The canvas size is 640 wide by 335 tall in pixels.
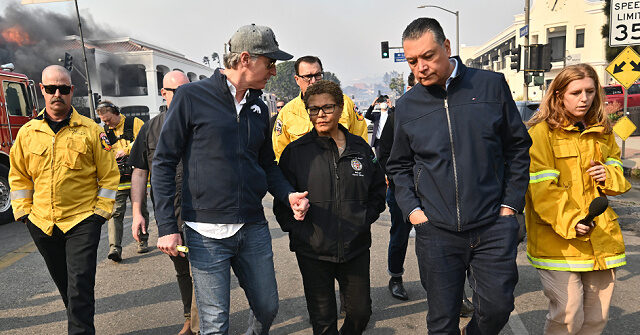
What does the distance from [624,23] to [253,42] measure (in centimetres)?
958

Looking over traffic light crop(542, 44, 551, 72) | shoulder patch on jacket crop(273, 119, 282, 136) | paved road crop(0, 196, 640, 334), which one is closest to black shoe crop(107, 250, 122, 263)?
paved road crop(0, 196, 640, 334)

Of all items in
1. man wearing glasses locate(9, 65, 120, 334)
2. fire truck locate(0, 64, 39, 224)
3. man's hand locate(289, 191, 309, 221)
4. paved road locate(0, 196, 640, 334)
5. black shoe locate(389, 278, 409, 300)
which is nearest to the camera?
man's hand locate(289, 191, 309, 221)

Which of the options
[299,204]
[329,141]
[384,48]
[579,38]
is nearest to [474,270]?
[299,204]

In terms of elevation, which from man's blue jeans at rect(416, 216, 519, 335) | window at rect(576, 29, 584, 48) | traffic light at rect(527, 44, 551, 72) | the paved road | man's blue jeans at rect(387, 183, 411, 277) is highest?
window at rect(576, 29, 584, 48)

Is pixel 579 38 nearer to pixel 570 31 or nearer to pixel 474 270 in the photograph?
pixel 570 31

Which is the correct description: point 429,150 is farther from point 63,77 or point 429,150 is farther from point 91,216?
point 63,77

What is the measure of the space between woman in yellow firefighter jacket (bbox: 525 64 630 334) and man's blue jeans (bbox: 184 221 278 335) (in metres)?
1.61

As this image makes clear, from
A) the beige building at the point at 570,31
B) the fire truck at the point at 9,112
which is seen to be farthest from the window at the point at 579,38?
the fire truck at the point at 9,112

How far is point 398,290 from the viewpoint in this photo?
4.40 meters

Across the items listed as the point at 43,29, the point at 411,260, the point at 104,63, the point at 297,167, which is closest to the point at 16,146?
the point at 297,167

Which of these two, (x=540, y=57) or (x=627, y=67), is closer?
(x=627, y=67)

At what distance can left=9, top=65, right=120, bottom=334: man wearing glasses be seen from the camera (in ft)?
10.6

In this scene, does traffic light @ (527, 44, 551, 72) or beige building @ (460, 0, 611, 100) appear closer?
A: traffic light @ (527, 44, 551, 72)

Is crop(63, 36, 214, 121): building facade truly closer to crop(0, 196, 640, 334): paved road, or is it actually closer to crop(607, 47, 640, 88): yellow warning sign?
crop(607, 47, 640, 88): yellow warning sign
